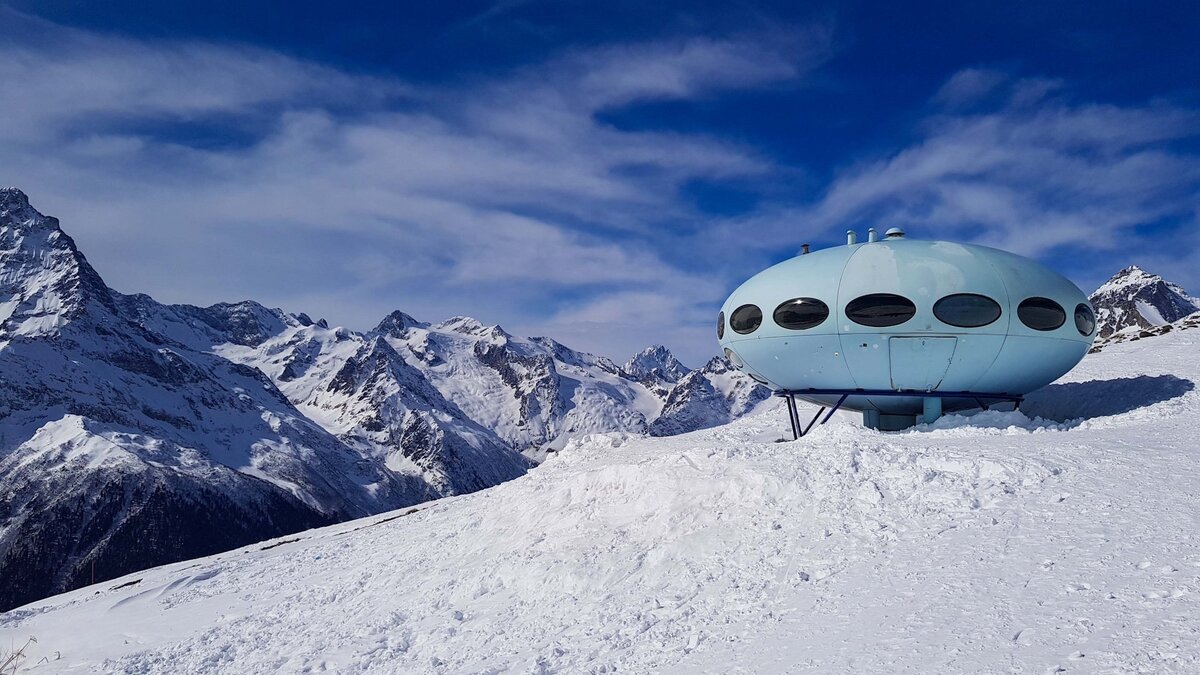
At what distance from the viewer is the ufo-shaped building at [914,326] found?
20000 mm

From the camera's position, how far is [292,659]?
1432cm

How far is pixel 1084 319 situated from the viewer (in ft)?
71.7

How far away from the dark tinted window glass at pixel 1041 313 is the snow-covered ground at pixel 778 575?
9.05ft

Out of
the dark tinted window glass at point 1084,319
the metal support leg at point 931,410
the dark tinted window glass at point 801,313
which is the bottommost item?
the metal support leg at point 931,410

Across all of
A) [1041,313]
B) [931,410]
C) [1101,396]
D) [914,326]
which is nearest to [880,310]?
[914,326]

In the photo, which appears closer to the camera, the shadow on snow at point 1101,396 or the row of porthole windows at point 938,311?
the row of porthole windows at point 938,311

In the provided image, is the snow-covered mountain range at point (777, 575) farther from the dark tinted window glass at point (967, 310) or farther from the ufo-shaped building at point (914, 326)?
the dark tinted window glass at point (967, 310)

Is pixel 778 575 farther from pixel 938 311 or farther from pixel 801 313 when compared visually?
pixel 938 311

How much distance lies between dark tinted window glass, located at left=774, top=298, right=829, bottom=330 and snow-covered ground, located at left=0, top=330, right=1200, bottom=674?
3471 millimetres

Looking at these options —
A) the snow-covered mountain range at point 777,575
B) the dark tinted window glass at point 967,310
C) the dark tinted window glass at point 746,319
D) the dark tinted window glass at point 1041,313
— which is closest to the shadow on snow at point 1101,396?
the snow-covered mountain range at point 777,575

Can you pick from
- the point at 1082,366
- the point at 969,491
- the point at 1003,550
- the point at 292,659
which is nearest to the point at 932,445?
the point at 969,491

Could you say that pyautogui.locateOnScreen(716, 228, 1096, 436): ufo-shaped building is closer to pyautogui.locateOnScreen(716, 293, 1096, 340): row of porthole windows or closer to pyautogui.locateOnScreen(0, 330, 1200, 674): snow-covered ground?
pyautogui.locateOnScreen(716, 293, 1096, 340): row of porthole windows

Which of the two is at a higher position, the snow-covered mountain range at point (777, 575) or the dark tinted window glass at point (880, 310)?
the dark tinted window glass at point (880, 310)

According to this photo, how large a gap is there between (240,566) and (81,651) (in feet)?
25.4
